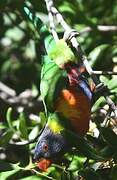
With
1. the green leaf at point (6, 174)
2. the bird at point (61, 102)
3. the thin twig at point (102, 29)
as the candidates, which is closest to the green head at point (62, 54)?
the bird at point (61, 102)

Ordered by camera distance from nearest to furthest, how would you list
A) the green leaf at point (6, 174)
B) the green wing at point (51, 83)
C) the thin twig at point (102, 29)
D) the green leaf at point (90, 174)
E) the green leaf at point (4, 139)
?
1. the green leaf at point (90, 174)
2. the green wing at point (51, 83)
3. the green leaf at point (6, 174)
4. the green leaf at point (4, 139)
5. the thin twig at point (102, 29)

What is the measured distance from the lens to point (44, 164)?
4.91 ft

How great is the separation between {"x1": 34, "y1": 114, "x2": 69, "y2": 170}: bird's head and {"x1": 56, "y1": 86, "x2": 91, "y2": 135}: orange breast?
0.03 metres

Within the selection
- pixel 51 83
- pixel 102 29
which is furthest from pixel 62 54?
pixel 102 29

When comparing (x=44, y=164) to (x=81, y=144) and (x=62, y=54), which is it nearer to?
(x=81, y=144)

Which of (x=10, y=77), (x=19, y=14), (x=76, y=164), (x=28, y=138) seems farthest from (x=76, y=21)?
(x=76, y=164)

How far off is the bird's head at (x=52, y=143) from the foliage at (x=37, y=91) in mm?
72

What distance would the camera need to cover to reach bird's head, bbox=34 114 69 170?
1.40 m

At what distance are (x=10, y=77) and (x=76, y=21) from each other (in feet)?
1.78

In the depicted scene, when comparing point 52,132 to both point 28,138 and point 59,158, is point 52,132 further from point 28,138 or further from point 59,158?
point 28,138

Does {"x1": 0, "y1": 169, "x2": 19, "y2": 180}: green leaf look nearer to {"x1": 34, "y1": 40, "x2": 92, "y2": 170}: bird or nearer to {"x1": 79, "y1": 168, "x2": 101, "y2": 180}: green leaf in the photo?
{"x1": 34, "y1": 40, "x2": 92, "y2": 170}: bird

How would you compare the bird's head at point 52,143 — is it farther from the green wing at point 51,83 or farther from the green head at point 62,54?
the green head at point 62,54

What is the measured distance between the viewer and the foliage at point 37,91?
1.46 m

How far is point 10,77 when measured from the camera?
2721 millimetres
